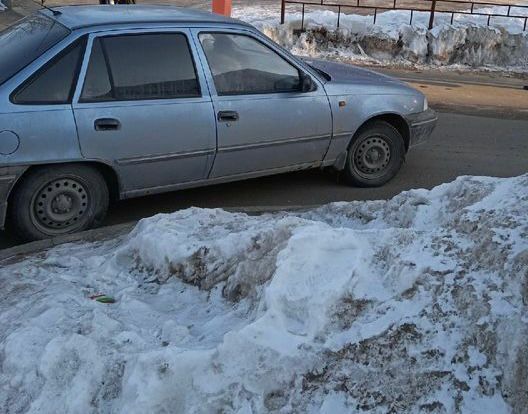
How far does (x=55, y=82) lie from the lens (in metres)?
4.80

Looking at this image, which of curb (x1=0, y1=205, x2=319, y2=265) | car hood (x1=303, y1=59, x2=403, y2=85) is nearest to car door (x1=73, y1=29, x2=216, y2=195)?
curb (x1=0, y1=205, x2=319, y2=265)

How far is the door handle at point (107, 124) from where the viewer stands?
4840 mm

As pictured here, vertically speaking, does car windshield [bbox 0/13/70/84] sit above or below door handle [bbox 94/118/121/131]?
above

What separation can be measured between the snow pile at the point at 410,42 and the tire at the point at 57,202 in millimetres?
9377

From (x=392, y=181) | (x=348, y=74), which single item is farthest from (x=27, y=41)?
(x=392, y=181)

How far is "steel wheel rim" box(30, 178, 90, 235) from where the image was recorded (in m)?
4.85

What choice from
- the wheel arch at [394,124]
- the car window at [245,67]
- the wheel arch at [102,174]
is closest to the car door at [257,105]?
the car window at [245,67]

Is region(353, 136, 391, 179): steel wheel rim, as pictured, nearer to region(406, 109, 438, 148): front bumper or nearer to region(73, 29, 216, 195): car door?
region(406, 109, 438, 148): front bumper

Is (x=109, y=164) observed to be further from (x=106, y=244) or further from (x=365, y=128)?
(x=365, y=128)

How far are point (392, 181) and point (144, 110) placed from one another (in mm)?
2666

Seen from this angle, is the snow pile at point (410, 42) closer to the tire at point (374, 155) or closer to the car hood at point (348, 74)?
the car hood at point (348, 74)

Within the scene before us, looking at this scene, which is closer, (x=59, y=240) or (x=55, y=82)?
(x=59, y=240)

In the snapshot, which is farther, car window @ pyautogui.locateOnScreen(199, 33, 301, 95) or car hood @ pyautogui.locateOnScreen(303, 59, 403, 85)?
car hood @ pyautogui.locateOnScreen(303, 59, 403, 85)

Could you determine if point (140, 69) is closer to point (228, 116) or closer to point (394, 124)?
point (228, 116)
